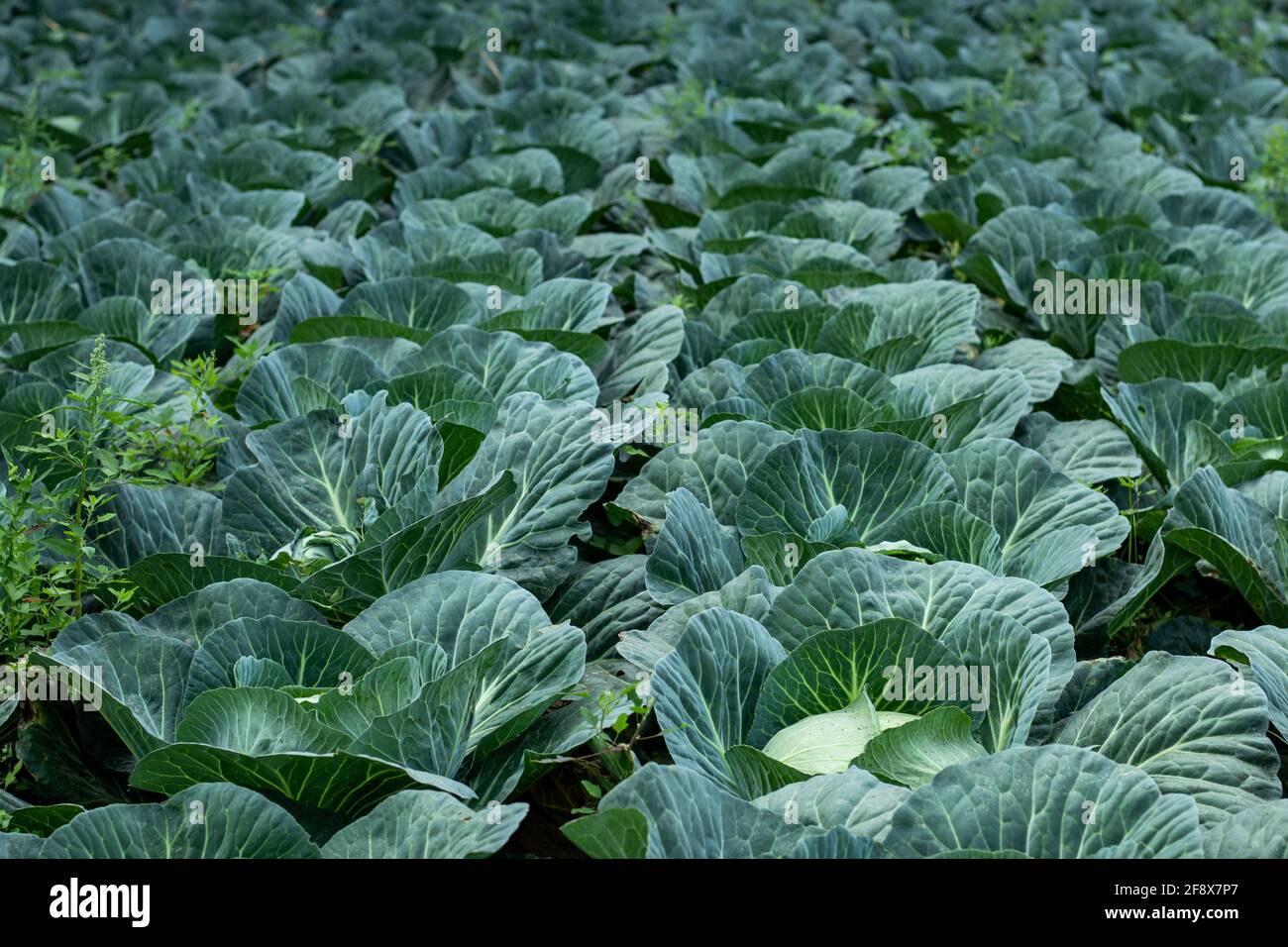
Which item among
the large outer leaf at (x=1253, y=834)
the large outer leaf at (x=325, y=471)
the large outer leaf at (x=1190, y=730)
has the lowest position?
the large outer leaf at (x=325, y=471)

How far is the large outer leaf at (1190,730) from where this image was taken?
2.26m

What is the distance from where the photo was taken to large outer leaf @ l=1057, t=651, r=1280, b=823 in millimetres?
2256

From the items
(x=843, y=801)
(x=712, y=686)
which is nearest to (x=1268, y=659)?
(x=843, y=801)

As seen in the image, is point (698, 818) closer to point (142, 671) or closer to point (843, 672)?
point (843, 672)

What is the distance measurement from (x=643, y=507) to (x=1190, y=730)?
1285 millimetres

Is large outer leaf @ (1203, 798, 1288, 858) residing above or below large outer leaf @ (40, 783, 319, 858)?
above

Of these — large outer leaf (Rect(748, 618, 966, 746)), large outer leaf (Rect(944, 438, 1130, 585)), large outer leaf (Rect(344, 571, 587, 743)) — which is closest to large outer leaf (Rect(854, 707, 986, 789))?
large outer leaf (Rect(748, 618, 966, 746))

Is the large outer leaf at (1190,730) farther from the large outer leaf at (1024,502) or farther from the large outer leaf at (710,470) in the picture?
the large outer leaf at (710,470)

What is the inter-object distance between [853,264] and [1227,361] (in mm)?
1268

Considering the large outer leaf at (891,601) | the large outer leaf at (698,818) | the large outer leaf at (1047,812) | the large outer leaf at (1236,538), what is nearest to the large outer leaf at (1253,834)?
the large outer leaf at (1047,812)

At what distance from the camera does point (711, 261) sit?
14.9ft

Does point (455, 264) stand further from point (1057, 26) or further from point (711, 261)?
point (1057, 26)

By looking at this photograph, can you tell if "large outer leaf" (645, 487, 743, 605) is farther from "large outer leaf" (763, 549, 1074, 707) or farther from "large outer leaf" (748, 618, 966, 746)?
"large outer leaf" (748, 618, 966, 746)
